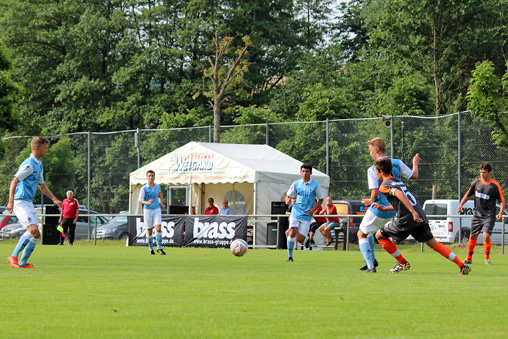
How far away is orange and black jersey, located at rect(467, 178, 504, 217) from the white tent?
39.8 ft

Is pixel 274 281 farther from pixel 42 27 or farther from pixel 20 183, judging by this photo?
pixel 42 27

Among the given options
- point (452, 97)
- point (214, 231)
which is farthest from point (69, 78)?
point (214, 231)

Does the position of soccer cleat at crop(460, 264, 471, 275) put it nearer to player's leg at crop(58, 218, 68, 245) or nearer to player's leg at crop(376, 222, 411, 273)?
player's leg at crop(376, 222, 411, 273)

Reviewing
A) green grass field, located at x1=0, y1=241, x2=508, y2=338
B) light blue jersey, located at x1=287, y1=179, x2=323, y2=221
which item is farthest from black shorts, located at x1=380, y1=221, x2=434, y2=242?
light blue jersey, located at x1=287, y1=179, x2=323, y2=221

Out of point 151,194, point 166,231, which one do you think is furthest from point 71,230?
point 151,194

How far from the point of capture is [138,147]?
33500 mm

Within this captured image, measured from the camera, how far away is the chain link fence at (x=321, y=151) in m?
27.5

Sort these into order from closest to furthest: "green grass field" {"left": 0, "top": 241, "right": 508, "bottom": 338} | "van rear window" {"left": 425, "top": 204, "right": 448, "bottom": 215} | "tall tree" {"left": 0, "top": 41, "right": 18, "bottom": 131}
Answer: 1. "green grass field" {"left": 0, "top": 241, "right": 508, "bottom": 338}
2. "van rear window" {"left": 425, "top": 204, "right": 448, "bottom": 215}
3. "tall tree" {"left": 0, "top": 41, "right": 18, "bottom": 131}

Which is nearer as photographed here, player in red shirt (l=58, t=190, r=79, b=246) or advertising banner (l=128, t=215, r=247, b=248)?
advertising banner (l=128, t=215, r=247, b=248)

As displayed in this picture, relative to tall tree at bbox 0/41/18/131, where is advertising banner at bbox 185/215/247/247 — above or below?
below

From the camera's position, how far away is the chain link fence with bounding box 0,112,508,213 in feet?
90.2

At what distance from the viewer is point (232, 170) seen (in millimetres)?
28641

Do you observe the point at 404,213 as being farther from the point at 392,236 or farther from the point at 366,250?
the point at 366,250

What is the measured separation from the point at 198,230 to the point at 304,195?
11.1 metres
